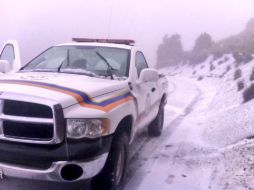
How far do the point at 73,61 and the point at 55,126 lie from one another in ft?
6.24

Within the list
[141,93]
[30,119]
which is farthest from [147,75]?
[30,119]

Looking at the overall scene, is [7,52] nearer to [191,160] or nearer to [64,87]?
[64,87]

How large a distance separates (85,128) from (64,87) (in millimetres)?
546

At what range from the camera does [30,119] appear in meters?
3.25

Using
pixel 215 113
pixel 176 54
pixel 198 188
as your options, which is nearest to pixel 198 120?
pixel 215 113

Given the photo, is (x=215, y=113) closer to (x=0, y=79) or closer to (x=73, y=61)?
(x=73, y=61)

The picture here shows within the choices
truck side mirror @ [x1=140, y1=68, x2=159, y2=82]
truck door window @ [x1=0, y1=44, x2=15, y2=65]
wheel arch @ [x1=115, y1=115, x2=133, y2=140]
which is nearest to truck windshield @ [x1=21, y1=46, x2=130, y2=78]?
truck side mirror @ [x1=140, y1=68, x2=159, y2=82]

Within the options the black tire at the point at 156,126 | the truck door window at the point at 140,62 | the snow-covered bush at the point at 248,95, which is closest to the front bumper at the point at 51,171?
the truck door window at the point at 140,62

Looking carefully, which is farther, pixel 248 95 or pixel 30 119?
pixel 248 95

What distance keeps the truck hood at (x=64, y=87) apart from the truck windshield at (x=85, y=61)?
33 centimetres

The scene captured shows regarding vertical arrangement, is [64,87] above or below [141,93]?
above

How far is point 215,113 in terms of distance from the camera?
903 centimetres

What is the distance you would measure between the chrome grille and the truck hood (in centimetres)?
8

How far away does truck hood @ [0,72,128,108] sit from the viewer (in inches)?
132
